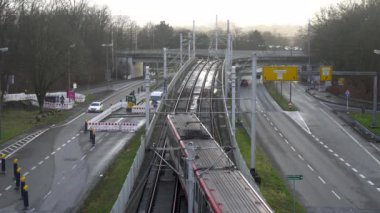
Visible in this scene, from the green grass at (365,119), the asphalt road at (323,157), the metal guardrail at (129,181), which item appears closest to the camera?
the metal guardrail at (129,181)

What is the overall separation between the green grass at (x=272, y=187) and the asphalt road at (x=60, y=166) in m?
9.52

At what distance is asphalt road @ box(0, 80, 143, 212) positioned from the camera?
26.1 metres

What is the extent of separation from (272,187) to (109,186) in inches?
353

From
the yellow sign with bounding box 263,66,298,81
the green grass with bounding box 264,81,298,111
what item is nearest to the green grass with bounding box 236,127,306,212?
the yellow sign with bounding box 263,66,298,81

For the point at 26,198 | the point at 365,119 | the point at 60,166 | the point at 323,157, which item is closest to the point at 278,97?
the point at 365,119

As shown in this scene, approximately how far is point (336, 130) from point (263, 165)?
17.6 metres

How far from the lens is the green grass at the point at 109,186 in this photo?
2492 centimetres

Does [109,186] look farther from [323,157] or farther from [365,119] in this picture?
[365,119]

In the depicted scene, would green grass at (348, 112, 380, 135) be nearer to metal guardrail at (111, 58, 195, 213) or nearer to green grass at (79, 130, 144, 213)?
metal guardrail at (111, 58, 195, 213)

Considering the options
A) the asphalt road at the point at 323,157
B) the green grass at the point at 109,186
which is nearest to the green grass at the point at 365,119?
the asphalt road at the point at 323,157

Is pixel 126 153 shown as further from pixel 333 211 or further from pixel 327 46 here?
pixel 327 46

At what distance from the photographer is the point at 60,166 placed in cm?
3350

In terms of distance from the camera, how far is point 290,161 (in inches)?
1442

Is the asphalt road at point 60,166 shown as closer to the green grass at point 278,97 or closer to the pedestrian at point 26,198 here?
the pedestrian at point 26,198
